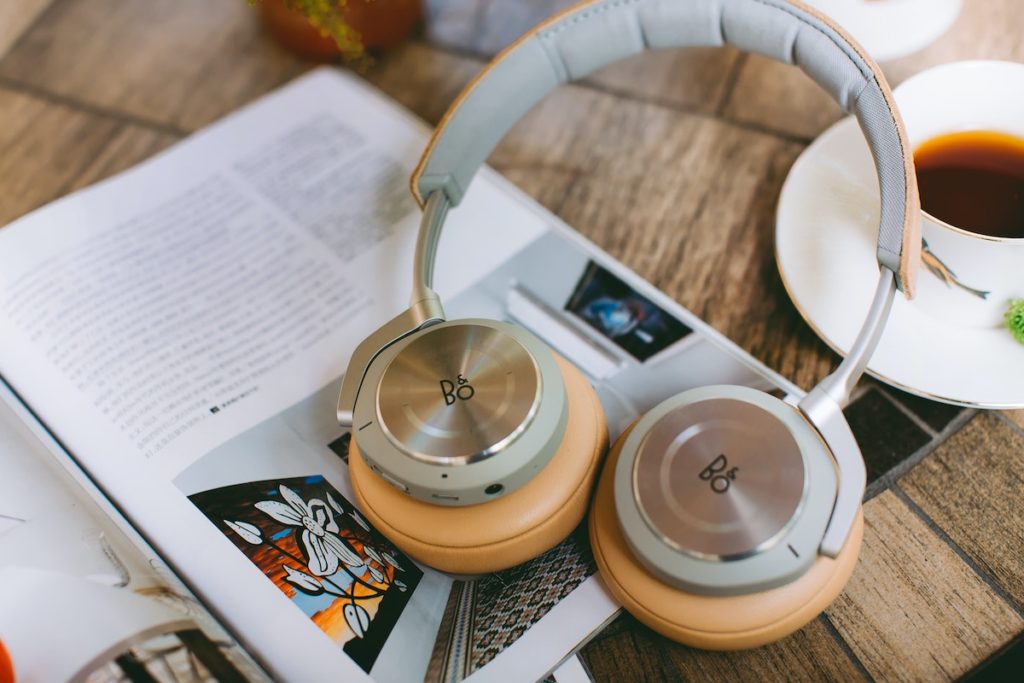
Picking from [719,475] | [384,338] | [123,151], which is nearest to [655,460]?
[719,475]

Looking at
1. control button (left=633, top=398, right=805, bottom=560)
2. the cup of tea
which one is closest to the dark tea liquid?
the cup of tea

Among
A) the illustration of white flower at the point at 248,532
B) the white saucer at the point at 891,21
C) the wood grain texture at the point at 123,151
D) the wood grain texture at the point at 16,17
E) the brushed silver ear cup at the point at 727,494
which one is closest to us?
the brushed silver ear cup at the point at 727,494

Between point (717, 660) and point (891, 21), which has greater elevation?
point (891, 21)

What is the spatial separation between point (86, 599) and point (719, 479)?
32cm

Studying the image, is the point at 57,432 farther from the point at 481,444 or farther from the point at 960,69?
the point at 960,69

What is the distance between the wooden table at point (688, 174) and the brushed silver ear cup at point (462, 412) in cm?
13

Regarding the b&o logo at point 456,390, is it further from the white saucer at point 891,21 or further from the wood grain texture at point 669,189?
the white saucer at point 891,21

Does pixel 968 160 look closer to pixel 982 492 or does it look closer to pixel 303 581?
pixel 982 492

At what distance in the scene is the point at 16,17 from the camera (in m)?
0.77

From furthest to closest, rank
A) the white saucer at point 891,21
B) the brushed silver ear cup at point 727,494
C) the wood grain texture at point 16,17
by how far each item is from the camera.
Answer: the wood grain texture at point 16,17 < the white saucer at point 891,21 < the brushed silver ear cup at point 727,494

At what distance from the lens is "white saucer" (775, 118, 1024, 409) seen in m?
0.45

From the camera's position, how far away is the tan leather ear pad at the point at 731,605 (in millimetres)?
352

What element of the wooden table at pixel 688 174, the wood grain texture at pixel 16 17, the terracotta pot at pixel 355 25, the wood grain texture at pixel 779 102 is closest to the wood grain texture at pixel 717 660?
the wooden table at pixel 688 174

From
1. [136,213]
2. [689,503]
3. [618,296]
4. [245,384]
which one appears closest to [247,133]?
[136,213]
